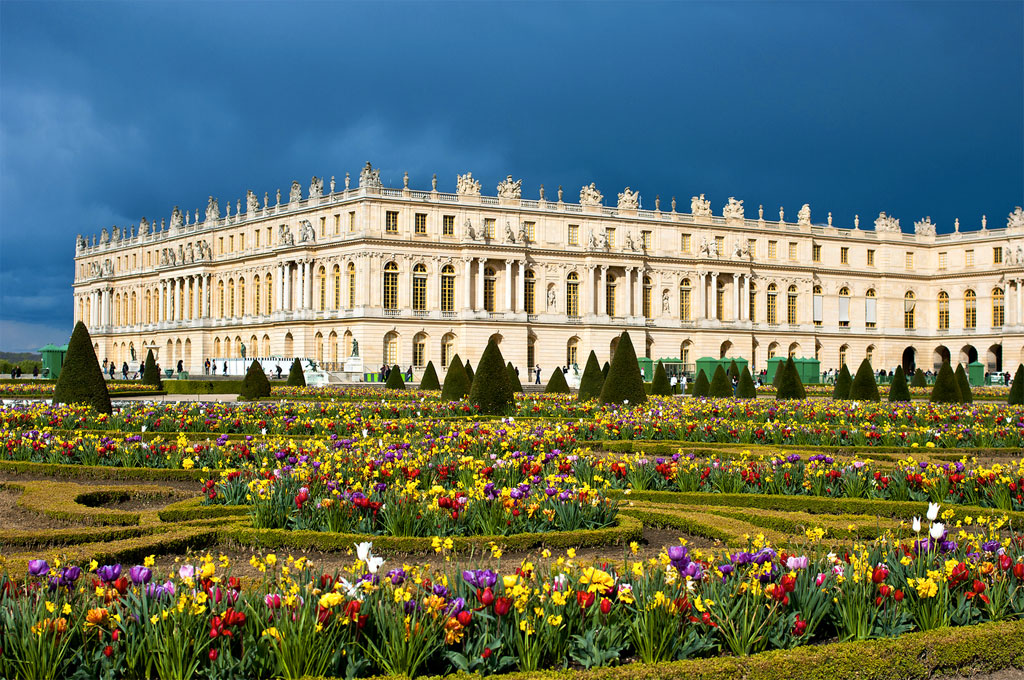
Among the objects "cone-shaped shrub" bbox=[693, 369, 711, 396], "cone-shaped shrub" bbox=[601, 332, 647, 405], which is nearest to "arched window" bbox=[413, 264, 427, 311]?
"cone-shaped shrub" bbox=[693, 369, 711, 396]

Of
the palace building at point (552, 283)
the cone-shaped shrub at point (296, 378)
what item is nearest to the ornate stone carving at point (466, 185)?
the palace building at point (552, 283)

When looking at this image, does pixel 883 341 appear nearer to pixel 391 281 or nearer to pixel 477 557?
pixel 391 281

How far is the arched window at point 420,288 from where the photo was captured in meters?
62.1

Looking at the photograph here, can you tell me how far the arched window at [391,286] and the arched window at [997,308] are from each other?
50941 mm

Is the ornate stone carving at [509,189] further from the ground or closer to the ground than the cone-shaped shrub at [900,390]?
further from the ground

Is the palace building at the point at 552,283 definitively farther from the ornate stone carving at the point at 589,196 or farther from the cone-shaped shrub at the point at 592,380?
the cone-shaped shrub at the point at 592,380

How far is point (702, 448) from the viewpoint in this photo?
648 inches

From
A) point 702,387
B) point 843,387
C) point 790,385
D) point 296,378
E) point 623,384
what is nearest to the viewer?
point 623,384

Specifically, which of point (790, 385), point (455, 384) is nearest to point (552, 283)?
point (790, 385)

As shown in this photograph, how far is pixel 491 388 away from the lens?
23.2 metres

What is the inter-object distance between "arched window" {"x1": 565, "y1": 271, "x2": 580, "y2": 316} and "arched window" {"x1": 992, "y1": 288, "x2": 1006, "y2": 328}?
121ft

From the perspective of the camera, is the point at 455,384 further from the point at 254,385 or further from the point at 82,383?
the point at 82,383

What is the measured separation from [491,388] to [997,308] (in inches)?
2584

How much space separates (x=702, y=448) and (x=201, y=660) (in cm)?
1253
